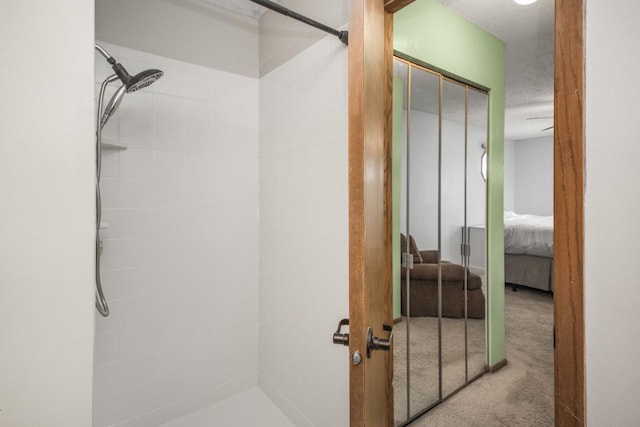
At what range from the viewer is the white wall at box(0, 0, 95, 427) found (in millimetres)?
769

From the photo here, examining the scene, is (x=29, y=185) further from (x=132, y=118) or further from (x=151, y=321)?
(x=151, y=321)

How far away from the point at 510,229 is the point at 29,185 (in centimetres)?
423

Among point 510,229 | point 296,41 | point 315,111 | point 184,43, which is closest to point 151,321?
point 315,111

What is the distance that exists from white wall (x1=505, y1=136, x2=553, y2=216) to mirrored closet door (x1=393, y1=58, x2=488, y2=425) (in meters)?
2.58

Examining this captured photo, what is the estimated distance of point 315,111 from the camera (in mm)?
1582

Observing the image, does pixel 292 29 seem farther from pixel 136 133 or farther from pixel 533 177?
pixel 533 177

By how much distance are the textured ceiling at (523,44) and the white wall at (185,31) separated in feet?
4.19

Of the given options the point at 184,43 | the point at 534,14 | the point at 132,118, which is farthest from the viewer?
the point at 534,14

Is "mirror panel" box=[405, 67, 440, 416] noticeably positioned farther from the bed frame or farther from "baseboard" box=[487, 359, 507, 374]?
the bed frame

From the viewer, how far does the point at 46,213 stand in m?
0.81

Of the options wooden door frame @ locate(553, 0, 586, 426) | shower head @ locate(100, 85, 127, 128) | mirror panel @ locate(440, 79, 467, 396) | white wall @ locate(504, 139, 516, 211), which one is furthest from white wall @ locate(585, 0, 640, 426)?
white wall @ locate(504, 139, 516, 211)

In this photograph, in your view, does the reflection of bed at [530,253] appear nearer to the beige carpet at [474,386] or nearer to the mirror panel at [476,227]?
the beige carpet at [474,386]

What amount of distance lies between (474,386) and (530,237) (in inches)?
89.9

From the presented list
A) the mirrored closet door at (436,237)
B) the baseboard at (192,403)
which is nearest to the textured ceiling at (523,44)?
the mirrored closet door at (436,237)
